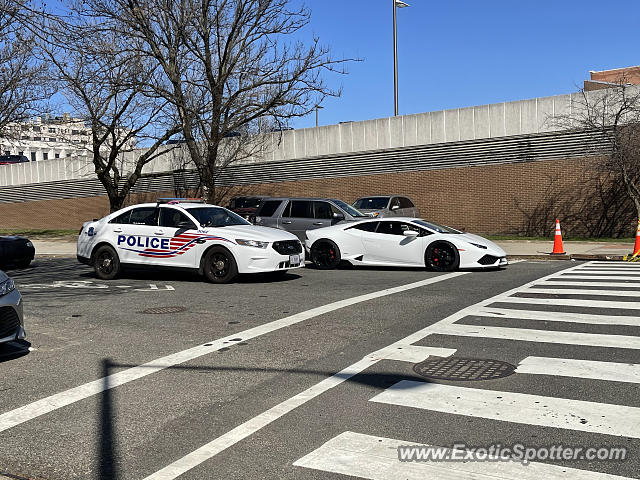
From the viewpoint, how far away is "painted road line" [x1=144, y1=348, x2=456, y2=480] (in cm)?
439

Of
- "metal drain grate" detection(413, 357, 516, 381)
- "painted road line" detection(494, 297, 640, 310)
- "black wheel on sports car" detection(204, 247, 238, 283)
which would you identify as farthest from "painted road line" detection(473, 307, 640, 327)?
"black wheel on sports car" detection(204, 247, 238, 283)

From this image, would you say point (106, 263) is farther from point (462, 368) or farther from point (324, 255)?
point (462, 368)

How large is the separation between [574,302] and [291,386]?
19.4 feet

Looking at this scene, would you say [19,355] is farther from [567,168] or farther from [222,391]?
[567,168]

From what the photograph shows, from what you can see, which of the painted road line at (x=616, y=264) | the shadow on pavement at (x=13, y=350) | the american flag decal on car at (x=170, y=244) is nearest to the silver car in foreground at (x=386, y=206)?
the painted road line at (x=616, y=264)

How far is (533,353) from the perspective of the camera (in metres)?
7.20

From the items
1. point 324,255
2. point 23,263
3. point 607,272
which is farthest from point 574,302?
point 23,263

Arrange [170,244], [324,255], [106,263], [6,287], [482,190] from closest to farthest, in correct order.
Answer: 1. [6,287]
2. [170,244]
3. [106,263]
4. [324,255]
5. [482,190]

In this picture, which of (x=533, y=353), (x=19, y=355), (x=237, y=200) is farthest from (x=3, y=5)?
(x=237, y=200)

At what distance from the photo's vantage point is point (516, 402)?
552cm

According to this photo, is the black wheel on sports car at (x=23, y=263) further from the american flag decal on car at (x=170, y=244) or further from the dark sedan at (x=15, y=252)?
the american flag decal on car at (x=170, y=244)

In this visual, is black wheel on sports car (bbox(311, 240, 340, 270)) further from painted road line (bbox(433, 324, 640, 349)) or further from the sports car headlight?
the sports car headlight

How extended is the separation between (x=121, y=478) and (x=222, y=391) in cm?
187

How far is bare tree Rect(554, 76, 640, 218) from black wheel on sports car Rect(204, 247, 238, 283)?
14.8 m
